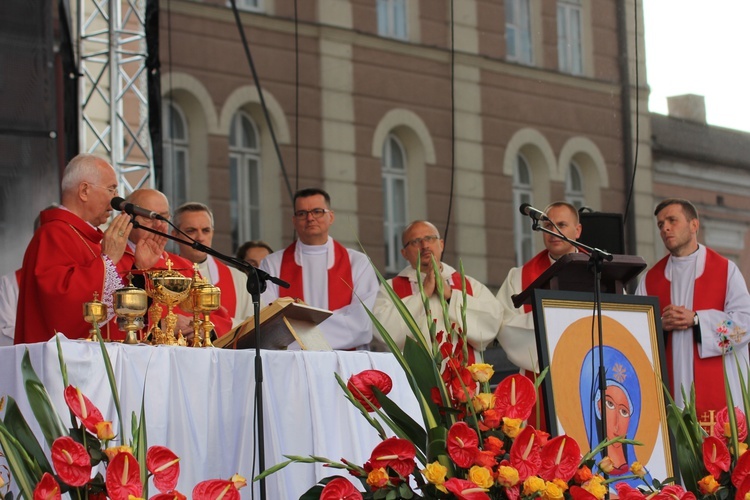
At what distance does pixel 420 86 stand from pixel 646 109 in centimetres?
296

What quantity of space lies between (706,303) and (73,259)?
138 inches

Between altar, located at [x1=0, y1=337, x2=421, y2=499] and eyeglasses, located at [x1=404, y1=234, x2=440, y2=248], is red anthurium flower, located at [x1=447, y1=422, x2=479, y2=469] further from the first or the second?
eyeglasses, located at [x1=404, y1=234, x2=440, y2=248]

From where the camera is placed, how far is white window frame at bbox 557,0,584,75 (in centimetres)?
1441

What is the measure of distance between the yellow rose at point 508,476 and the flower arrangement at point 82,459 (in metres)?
0.55

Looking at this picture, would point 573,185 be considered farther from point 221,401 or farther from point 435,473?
point 435,473

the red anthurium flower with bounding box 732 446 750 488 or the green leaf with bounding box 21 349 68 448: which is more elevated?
the green leaf with bounding box 21 349 68 448

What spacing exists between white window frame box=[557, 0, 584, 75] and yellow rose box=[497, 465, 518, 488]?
39.4 ft

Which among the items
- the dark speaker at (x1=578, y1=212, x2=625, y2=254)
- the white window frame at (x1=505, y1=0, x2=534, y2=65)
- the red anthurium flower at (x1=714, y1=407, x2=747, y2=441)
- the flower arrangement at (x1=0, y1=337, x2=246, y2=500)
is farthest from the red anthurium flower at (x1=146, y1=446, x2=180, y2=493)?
the white window frame at (x1=505, y1=0, x2=534, y2=65)

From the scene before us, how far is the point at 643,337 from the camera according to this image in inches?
185

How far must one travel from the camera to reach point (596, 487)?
275 cm

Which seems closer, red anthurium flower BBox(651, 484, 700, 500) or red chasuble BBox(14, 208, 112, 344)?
red anthurium flower BBox(651, 484, 700, 500)

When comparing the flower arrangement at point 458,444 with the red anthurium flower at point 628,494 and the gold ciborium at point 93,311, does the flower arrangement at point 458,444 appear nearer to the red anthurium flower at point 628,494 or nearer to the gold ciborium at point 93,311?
the red anthurium flower at point 628,494

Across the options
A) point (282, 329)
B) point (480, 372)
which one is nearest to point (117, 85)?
point (282, 329)

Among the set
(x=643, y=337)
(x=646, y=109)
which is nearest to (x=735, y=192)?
(x=646, y=109)
